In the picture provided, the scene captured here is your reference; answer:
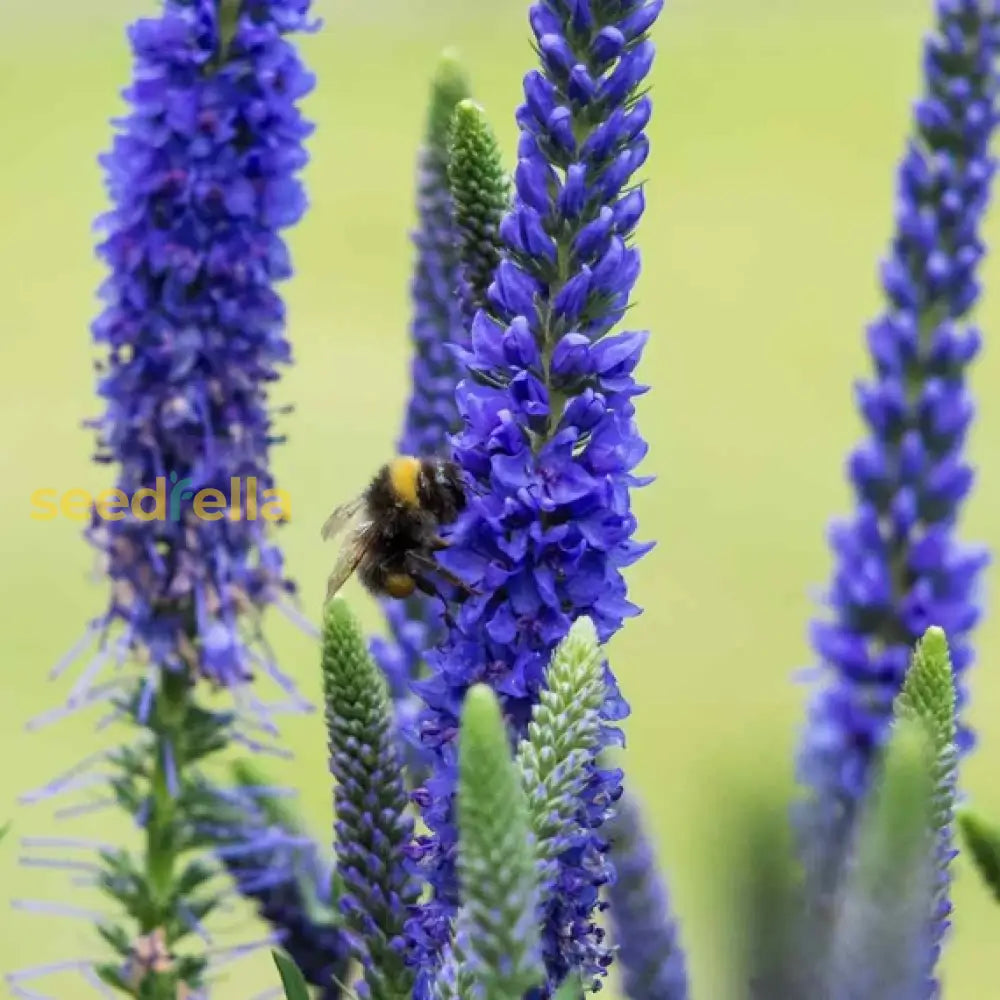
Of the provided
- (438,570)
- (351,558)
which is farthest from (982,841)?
(351,558)

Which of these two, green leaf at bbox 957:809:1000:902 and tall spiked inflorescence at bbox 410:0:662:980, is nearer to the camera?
tall spiked inflorescence at bbox 410:0:662:980

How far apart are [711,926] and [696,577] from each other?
6228 millimetres

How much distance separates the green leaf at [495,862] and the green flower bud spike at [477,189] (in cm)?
52

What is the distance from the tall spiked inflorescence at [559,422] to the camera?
1.16 metres

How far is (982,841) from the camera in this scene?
1.29 metres

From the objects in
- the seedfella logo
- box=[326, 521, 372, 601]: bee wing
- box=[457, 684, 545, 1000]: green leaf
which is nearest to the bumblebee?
box=[326, 521, 372, 601]: bee wing

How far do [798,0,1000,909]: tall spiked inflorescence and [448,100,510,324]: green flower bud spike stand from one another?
33.4 inches

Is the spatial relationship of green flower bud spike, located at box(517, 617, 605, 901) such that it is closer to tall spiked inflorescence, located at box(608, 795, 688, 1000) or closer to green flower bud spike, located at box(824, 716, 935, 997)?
green flower bud spike, located at box(824, 716, 935, 997)

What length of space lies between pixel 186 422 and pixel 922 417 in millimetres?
795

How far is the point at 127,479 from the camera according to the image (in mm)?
2031

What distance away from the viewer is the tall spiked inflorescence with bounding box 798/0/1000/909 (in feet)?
6.70

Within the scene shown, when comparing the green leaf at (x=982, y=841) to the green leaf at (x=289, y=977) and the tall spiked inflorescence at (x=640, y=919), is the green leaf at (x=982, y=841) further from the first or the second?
the green leaf at (x=289, y=977)

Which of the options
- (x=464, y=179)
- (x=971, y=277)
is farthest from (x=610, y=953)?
(x=971, y=277)

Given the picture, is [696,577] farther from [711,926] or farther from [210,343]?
[711,926]
